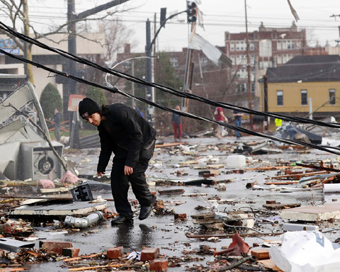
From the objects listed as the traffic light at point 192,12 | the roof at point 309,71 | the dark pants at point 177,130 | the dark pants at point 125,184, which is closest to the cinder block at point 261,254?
the dark pants at point 125,184

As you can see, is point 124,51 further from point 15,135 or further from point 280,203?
point 280,203

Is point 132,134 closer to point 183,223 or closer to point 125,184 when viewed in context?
point 125,184

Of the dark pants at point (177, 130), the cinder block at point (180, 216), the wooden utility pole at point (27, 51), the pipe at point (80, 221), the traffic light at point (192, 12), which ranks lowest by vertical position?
the dark pants at point (177, 130)

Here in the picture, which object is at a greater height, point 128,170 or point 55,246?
point 128,170

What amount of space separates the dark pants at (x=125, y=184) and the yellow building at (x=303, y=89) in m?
71.9

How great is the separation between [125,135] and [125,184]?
632mm

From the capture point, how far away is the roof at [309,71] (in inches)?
3295

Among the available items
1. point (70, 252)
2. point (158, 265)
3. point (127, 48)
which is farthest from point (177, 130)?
point (127, 48)

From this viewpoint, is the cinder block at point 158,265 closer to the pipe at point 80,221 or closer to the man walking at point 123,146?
the man walking at point 123,146

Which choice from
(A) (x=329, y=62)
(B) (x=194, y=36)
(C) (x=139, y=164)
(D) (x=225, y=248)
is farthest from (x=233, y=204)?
(A) (x=329, y=62)

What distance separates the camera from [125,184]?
9.20 metres

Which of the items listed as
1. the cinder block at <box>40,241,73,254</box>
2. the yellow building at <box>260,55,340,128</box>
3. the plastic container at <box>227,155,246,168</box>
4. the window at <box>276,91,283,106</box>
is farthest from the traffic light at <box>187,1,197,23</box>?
the window at <box>276,91,283,106</box>

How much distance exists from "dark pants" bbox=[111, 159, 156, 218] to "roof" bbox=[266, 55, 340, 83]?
75.7m

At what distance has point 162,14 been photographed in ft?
111
